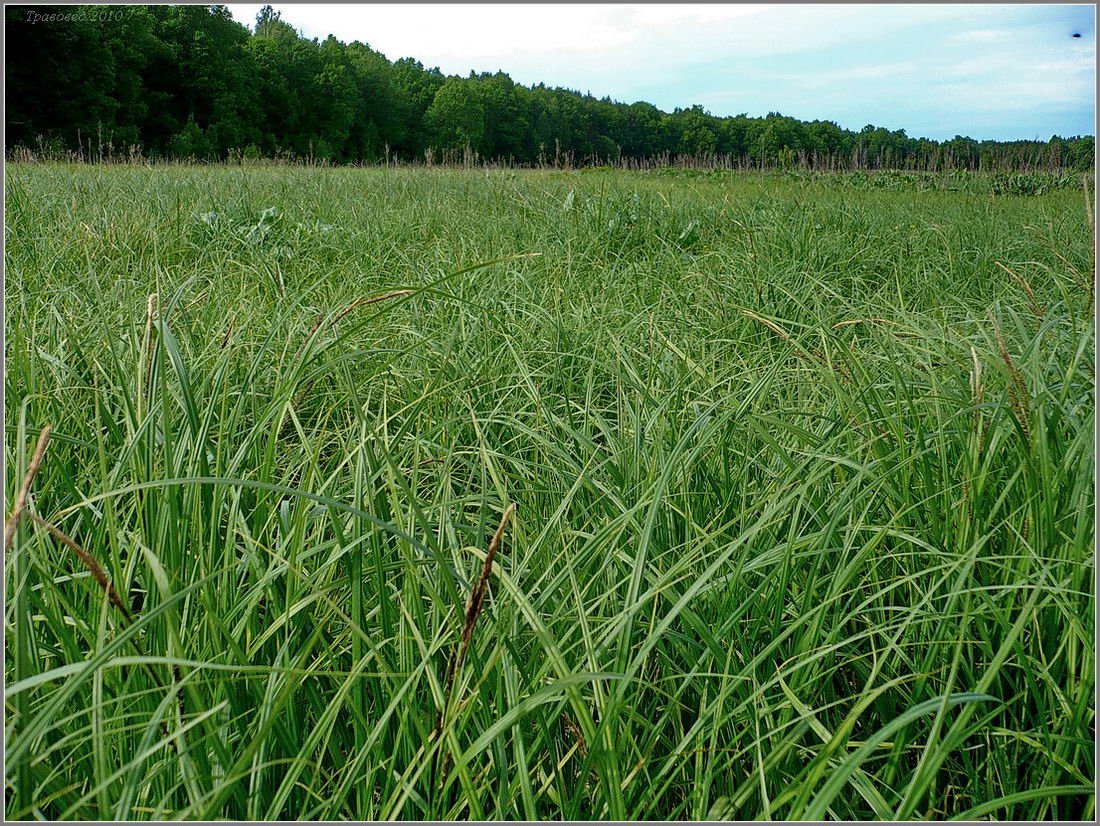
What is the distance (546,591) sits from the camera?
0.88m

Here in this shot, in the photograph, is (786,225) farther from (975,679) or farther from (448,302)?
Result: (975,679)

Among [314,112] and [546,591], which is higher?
[314,112]

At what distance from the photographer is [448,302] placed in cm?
236

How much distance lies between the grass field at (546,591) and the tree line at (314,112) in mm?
6719

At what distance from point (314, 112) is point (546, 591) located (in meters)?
31.4

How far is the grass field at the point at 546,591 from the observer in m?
0.74

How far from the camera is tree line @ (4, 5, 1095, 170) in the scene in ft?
35.6

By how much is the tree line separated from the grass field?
6.72 meters

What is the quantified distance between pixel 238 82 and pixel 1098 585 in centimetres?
2645

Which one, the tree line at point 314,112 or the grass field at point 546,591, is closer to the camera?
the grass field at point 546,591

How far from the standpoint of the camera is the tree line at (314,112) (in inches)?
427

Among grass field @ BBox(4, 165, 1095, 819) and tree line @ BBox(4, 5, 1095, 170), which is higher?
tree line @ BBox(4, 5, 1095, 170)

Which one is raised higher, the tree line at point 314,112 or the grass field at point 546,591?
the tree line at point 314,112

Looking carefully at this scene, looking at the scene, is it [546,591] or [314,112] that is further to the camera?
[314,112]
